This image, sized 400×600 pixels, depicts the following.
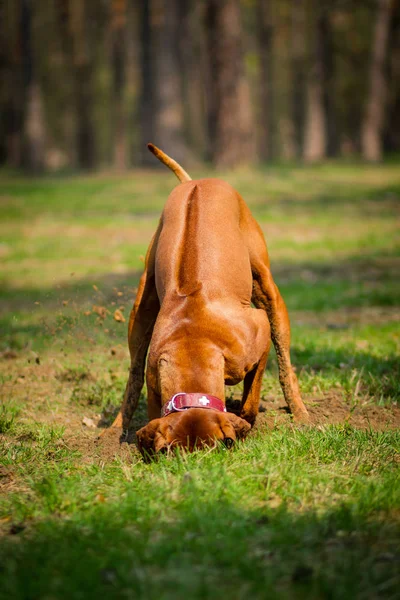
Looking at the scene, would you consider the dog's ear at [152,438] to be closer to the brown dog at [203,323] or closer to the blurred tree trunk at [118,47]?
the brown dog at [203,323]

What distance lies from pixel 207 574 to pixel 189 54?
37088mm

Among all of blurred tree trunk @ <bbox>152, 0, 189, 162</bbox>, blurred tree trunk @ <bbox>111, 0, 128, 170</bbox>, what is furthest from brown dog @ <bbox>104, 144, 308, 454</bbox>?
blurred tree trunk @ <bbox>111, 0, 128, 170</bbox>

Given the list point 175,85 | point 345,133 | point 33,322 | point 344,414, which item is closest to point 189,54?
point 345,133

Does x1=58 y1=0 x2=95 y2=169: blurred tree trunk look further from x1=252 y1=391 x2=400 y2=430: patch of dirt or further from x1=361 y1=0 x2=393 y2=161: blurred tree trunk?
x1=252 y1=391 x2=400 y2=430: patch of dirt

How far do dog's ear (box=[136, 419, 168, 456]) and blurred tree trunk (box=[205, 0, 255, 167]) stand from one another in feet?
46.7

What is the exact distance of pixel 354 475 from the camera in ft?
11.7

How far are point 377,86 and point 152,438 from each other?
25588 millimetres

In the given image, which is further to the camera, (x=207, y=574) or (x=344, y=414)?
(x=344, y=414)

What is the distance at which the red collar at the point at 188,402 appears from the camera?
148 inches

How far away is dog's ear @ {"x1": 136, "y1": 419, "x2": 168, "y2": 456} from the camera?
371 centimetres

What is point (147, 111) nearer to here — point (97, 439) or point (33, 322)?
point (33, 322)

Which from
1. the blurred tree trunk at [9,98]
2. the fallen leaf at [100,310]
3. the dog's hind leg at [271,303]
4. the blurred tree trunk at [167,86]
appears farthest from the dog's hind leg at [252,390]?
the blurred tree trunk at [9,98]

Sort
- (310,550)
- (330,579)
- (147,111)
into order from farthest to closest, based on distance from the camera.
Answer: (147,111), (310,550), (330,579)

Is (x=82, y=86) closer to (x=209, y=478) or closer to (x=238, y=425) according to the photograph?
(x=238, y=425)
